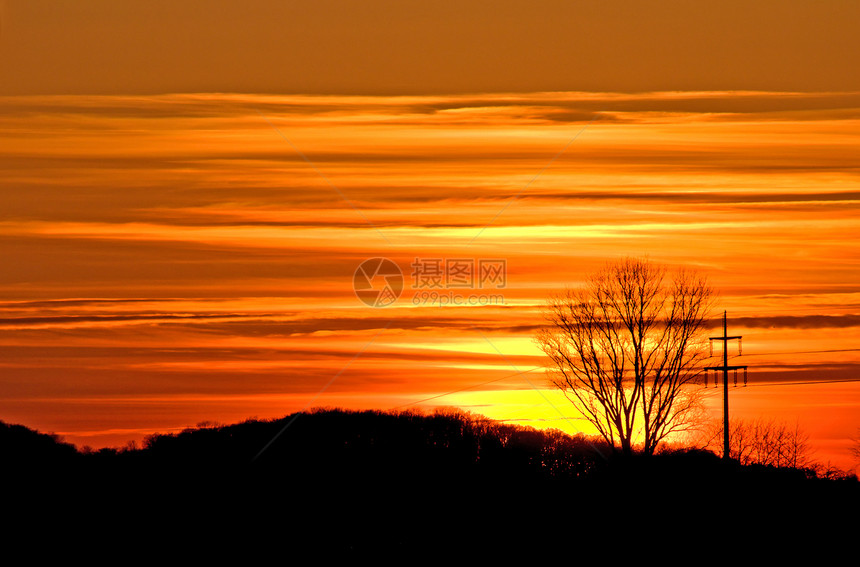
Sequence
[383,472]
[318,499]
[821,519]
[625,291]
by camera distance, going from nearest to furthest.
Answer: [821,519] < [625,291] < [318,499] < [383,472]

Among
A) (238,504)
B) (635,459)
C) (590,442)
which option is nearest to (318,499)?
(238,504)

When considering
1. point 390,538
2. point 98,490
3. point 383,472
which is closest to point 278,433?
point 383,472

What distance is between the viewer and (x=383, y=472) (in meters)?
72.7

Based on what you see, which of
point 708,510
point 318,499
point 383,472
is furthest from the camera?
point 383,472

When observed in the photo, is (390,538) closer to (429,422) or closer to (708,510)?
(708,510)

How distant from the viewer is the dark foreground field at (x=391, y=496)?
147ft

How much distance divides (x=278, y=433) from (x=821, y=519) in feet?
134

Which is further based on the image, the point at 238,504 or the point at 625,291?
the point at 238,504

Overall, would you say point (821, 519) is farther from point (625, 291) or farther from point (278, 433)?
point (278, 433)

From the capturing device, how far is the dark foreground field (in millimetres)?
44844

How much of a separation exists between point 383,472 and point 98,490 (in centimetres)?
2134

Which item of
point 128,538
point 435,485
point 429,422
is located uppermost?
point 429,422

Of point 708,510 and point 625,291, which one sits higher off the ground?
point 625,291

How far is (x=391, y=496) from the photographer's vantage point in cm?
6569
